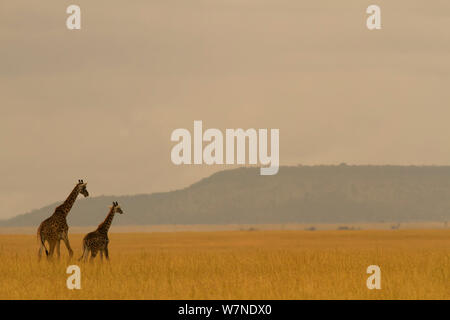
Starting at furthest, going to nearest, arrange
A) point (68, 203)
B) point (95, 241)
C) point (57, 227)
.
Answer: point (68, 203), point (57, 227), point (95, 241)

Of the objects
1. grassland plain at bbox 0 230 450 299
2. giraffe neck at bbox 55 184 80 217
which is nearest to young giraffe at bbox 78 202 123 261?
grassland plain at bbox 0 230 450 299

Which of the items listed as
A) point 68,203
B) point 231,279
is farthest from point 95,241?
point 231,279

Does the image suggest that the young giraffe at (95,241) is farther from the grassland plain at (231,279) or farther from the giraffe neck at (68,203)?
the giraffe neck at (68,203)

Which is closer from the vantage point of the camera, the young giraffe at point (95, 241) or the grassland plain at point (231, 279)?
the grassland plain at point (231, 279)

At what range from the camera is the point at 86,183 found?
24.2 metres

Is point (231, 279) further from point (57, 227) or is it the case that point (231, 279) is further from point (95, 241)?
point (57, 227)

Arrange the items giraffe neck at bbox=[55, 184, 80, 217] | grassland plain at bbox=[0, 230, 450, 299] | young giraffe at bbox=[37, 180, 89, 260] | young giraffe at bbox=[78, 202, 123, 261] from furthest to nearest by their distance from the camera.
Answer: giraffe neck at bbox=[55, 184, 80, 217]
young giraffe at bbox=[37, 180, 89, 260]
young giraffe at bbox=[78, 202, 123, 261]
grassland plain at bbox=[0, 230, 450, 299]

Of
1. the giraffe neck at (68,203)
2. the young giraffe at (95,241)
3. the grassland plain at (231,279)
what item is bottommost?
the grassland plain at (231,279)

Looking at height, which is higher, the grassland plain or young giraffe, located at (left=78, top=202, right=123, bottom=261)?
young giraffe, located at (left=78, top=202, right=123, bottom=261)

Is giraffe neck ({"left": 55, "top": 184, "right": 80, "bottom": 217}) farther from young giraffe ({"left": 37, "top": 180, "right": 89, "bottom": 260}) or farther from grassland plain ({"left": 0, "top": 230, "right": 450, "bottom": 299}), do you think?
grassland plain ({"left": 0, "top": 230, "right": 450, "bottom": 299})

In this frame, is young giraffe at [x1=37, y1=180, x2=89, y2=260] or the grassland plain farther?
young giraffe at [x1=37, y1=180, x2=89, y2=260]

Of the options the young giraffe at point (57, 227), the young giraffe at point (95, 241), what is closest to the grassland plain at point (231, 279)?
the young giraffe at point (95, 241)

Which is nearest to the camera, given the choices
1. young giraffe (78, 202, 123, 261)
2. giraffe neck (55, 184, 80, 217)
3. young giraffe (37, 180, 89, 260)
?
young giraffe (78, 202, 123, 261)

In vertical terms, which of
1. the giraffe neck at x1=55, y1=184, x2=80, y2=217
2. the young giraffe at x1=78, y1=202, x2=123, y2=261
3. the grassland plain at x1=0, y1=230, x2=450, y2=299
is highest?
the giraffe neck at x1=55, y1=184, x2=80, y2=217
